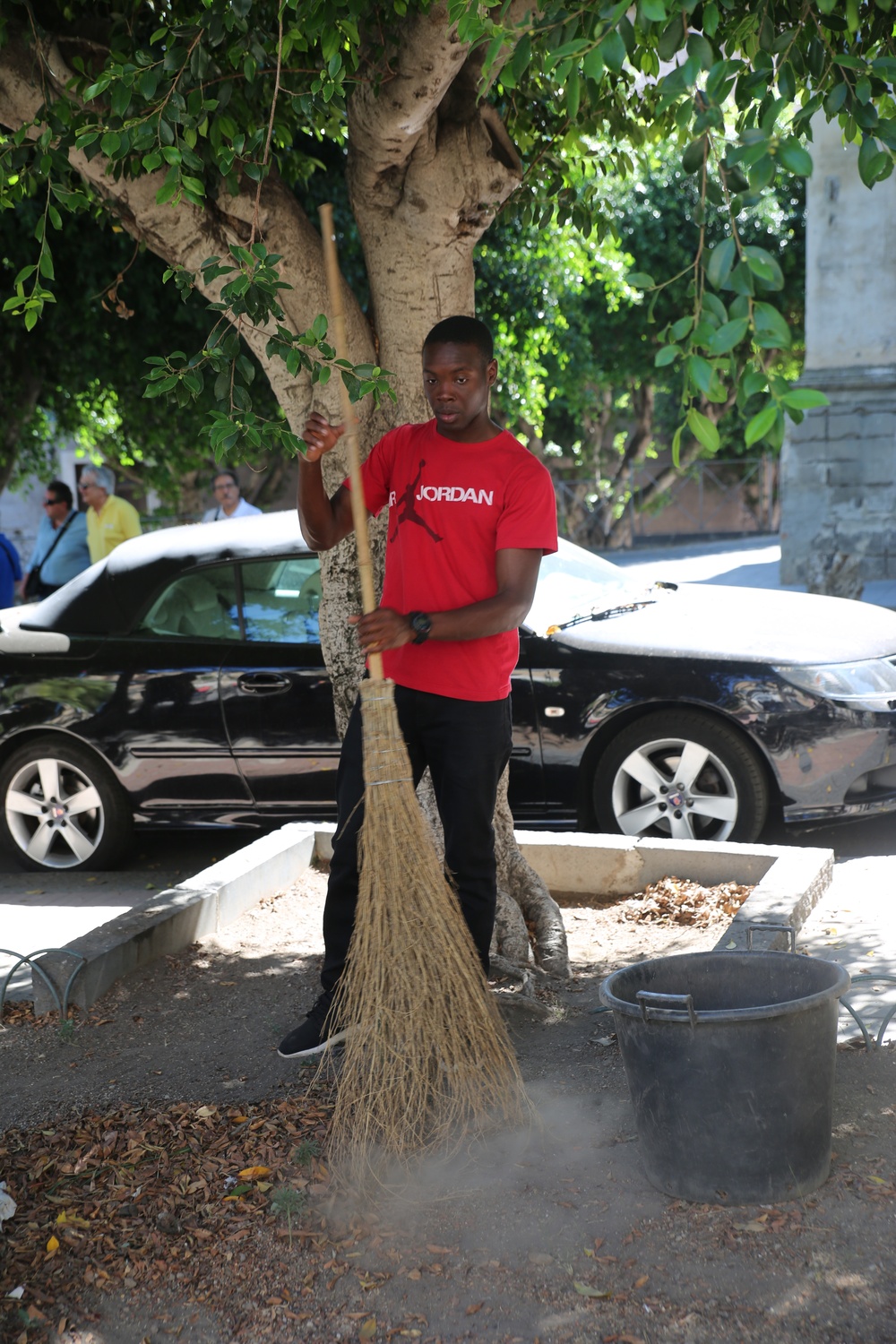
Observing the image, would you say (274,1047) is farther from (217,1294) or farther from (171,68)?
(171,68)

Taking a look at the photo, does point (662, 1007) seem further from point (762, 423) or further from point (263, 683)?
point (263, 683)

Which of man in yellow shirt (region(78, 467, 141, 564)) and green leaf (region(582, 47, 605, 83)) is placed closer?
green leaf (region(582, 47, 605, 83))

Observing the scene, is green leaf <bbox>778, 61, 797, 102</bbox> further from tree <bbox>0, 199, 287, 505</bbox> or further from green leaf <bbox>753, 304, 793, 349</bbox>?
tree <bbox>0, 199, 287, 505</bbox>

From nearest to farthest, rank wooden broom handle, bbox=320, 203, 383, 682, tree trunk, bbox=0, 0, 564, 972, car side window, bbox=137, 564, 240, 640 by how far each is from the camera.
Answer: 1. wooden broom handle, bbox=320, 203, 383, 682
2. tree trunk, bbox=0, 0, 564, 972
3. car side window, bbox=137, 564, 240, 640

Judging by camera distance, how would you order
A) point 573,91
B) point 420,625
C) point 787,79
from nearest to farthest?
point 573,91, point 787,79, point 420,625

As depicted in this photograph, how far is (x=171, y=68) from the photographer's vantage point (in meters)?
3.66

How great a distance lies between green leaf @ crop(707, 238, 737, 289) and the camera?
6.84ft

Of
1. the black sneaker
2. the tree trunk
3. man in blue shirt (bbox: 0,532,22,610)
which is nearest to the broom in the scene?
the black sneaker

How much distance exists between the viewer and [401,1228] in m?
2.97

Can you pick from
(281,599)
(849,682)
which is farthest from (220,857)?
(849,682)

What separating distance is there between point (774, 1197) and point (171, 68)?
10.6ft

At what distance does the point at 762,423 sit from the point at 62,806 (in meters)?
5.28

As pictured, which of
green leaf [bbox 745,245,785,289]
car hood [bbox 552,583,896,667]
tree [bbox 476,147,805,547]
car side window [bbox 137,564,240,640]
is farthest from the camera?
tree [bbox 476,147,805,547]

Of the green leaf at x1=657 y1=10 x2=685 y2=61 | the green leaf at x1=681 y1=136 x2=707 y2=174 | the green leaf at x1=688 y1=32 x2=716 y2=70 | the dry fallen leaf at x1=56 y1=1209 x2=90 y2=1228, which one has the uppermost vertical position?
the green leaf at x1=657 y1=10 x2=685 y2=61
